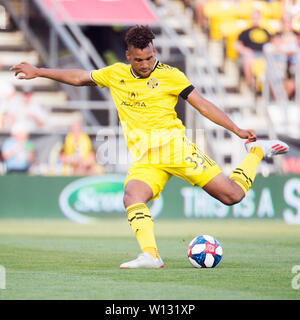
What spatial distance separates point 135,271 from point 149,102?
1811mm

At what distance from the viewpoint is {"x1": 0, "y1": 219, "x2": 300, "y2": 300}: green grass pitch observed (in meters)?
6.97

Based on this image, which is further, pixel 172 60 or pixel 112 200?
pixel 112 200

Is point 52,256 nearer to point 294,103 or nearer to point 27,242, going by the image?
point 27,242

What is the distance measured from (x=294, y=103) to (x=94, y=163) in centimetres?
632

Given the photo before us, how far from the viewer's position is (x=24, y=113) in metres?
19.5

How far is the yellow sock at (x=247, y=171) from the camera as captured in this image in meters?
9.69

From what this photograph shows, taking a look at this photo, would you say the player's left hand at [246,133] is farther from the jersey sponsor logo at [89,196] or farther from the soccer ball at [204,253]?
the jersey sponsor logo at [89,196]

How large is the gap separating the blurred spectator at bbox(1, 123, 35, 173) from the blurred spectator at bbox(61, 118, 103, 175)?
2.66ft

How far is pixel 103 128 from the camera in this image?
19266 millimetres

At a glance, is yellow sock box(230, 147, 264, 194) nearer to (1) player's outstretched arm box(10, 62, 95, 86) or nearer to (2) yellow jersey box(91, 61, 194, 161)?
(2) yellow jersey box(91, 61, 194, 161)

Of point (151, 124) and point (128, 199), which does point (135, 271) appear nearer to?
point (128, 199)

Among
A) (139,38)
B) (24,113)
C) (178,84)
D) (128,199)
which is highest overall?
(24,113)

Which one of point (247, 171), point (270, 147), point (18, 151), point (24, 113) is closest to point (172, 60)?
point (24, 113)
